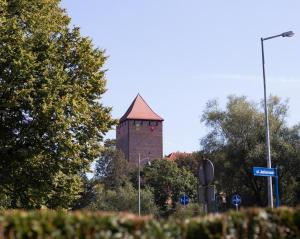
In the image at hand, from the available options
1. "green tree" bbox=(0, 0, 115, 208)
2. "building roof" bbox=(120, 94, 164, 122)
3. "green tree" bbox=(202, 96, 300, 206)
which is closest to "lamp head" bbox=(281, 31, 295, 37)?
"green tree" bbox=(0, 0, 115, 208)

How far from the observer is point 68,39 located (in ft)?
89.8

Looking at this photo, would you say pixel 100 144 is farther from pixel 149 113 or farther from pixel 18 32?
pixel 149 113

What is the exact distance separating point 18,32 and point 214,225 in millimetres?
19930

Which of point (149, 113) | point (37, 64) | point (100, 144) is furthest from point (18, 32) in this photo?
point (149, 113)

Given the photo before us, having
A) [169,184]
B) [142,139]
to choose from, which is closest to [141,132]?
[142,139]

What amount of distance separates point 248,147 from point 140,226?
41270 mm

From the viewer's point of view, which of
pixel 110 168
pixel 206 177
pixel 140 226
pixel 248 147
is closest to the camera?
pixel 140 226

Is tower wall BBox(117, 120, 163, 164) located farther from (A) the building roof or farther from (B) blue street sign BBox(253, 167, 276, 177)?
(B) blue street sign BBox(253, 167, 276, 177)

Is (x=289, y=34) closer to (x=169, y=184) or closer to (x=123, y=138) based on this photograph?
(x=169, y=184)

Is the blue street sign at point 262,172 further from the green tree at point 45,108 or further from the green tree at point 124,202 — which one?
the green tree at point 124,202

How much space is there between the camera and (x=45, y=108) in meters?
22.7

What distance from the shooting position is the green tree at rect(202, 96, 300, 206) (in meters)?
46.2

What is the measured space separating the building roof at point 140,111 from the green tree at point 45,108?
113m

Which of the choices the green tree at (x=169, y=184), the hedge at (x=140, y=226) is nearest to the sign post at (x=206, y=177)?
the hedge at (x=140, y=226)
